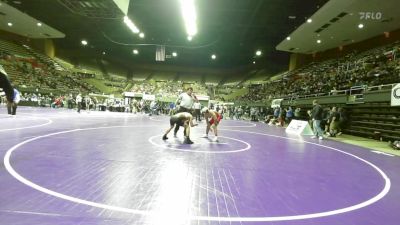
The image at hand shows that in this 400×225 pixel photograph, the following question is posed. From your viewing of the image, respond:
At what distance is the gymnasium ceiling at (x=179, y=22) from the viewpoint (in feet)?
69.8

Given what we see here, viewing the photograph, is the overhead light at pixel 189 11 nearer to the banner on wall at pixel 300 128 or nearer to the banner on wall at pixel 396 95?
the banner on wall at pixel 300 128

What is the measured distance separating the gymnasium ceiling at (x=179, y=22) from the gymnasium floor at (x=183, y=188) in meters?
13.2

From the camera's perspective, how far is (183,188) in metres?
4.34

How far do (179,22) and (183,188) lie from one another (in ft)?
85.2

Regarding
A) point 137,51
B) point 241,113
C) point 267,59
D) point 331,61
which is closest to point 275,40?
point 331,61

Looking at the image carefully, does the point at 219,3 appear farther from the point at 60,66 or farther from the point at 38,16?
the point at 60,66

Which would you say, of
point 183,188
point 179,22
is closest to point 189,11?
point 179,22

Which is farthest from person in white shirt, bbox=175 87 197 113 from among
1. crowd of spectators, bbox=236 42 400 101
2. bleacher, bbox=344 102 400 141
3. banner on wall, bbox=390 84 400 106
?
crowd of spectators, bbox=236 42 400 101

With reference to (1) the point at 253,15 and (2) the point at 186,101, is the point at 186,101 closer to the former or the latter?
(2) the point at 186,101

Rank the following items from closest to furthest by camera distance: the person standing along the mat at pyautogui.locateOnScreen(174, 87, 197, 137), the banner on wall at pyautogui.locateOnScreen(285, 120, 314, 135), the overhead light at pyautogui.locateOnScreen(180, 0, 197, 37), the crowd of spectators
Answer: the person standing along the mat at pyautogui.locateOnScreen(174, 87, 197, 137) < the banner on wall at pyautogui.locateOnScreen(285, 120, 314, 135) < the crowd of spectators < the overhead light at pyautogui.locateOnScreen(180, 0, 197, 37)

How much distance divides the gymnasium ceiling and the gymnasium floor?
13156 millimetres

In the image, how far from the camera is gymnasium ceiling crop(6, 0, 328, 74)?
69.8 feet

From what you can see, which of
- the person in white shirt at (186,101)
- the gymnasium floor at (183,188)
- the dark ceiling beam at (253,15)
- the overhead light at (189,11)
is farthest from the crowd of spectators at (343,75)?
the gymnasium floor at (183,188)

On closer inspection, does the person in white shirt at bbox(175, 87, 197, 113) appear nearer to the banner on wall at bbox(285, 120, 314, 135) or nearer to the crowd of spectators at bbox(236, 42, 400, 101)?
the banner on wall at bbox(285, 120, 314, 135)
